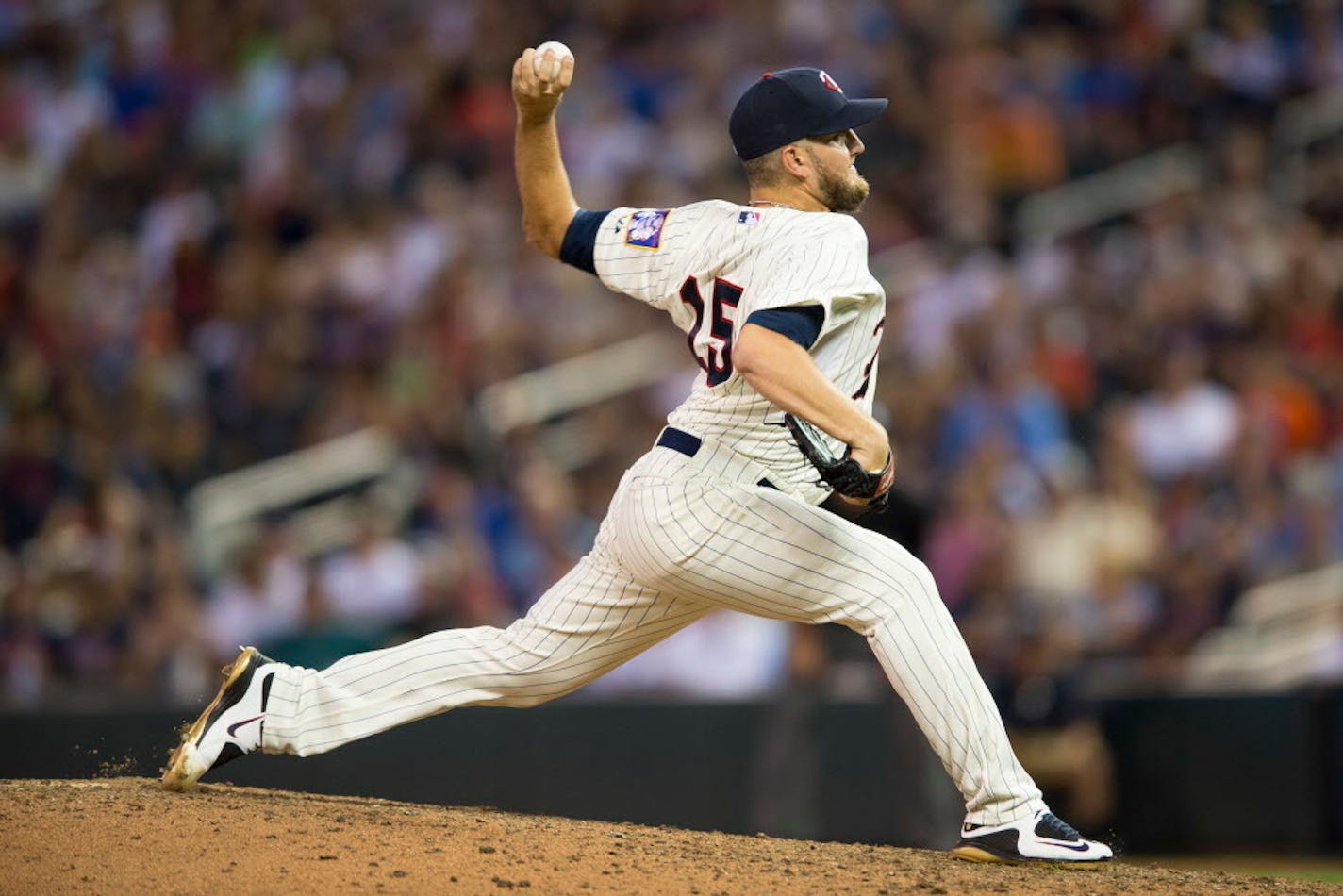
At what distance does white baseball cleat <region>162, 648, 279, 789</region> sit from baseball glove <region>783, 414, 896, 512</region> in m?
1.55

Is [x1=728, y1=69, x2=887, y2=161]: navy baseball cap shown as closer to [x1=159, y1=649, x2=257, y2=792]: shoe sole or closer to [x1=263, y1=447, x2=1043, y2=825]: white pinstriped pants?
[x1=263, y1=447, x2=1043, y2=825]: white pinstriped pants

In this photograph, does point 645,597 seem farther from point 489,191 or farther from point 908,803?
point 489,191

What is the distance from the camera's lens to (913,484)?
8.88m

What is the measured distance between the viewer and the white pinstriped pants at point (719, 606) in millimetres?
4230

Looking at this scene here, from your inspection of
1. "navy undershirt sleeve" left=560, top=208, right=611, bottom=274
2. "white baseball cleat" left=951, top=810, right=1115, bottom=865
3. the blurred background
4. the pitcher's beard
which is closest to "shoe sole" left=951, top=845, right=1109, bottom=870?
"white baseball cleat" left=951, top=810, right=1115, bottom=865

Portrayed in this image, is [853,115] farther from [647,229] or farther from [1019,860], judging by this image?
[1019,860]

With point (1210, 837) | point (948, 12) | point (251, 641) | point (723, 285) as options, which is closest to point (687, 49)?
point (948, 12)

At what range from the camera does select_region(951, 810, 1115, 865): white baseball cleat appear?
432 cm

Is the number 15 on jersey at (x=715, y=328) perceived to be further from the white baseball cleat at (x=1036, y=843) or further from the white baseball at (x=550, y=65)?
the white baseball cleat at (x=1036, y=843)

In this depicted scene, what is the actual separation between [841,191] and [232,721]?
202 centimetres

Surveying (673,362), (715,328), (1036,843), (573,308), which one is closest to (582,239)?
(715,328)

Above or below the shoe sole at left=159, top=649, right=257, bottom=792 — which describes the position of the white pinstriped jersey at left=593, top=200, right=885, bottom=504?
above

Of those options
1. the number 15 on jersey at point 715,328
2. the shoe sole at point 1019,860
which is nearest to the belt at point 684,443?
the number 15 on jersey at point 715,328

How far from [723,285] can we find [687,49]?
825 centimetres
